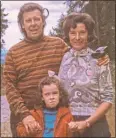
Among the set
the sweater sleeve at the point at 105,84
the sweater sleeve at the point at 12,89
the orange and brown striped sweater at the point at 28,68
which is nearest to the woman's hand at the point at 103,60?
the sweater sleeve at the point at 105,84

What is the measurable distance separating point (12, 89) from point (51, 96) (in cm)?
17

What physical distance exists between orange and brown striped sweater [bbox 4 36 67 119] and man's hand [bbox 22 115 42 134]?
0.02 meters

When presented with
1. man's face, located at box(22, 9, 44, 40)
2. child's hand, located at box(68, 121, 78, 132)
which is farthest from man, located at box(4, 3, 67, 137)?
child's hand, located at box(68, 121, 78, 132)

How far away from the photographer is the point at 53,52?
1896 mm

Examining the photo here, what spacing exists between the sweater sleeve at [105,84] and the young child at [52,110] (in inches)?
6.0

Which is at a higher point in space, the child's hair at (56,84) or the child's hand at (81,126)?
the child's hair at (56,84)

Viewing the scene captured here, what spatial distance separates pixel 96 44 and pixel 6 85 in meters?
0.43

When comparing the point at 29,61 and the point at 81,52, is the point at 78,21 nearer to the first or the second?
the point at 81,52

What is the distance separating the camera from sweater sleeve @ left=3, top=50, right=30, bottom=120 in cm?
189

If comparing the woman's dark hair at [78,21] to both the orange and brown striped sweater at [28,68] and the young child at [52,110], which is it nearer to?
the orange and brown striped sweater at [28,68]

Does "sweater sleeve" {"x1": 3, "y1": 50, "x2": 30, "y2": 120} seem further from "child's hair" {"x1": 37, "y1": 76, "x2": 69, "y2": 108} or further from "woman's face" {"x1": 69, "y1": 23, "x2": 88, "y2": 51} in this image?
"woman's face" {"x1": 69, "y1": 23, "x2": 88, "y2": 51}

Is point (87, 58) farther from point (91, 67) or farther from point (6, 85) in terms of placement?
point (6, 85)

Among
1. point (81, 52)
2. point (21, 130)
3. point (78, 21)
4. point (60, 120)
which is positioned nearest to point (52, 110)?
point (60, 120)

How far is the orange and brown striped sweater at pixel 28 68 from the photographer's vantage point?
188 cm
